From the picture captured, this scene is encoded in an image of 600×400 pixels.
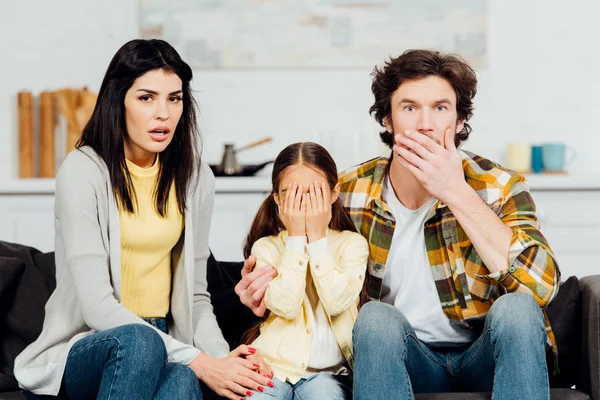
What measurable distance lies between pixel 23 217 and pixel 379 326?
2.12 m

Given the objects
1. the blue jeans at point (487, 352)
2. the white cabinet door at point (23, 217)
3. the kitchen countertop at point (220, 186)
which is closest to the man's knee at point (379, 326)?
the blue jeans at point (487, 352)

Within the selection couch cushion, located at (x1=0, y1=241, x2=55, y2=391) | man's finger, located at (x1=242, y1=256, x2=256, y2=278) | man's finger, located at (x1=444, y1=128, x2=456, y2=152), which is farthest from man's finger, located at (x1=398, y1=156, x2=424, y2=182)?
couch cushion, located at (x1=0, y1=241, x2=55, y2=391)

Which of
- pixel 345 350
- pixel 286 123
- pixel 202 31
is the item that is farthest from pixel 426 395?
pixel 202 31

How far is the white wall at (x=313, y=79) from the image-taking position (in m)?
3.84

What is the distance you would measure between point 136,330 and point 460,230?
819 mm

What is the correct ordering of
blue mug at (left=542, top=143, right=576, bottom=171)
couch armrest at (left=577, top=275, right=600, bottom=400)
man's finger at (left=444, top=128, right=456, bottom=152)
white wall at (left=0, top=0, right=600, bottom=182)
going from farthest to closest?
white wall at (left=0, top=0, right=600, bottom=182) < blue mug at (left=542, top=143, right=576, bottom=171) < man's finger at (left=444, top=128, right=456, bottom=152) < couch armrest at (left=577, top=275, right=600, bottom=400)

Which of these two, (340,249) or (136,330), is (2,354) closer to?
(136,330)

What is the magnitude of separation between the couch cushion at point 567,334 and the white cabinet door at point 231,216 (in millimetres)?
1561

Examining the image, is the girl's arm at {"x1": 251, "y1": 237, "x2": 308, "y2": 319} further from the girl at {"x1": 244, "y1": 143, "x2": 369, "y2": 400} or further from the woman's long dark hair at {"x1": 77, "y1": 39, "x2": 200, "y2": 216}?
the woman's long dark hair at {"x1": 77, "y1": 39, "x2": 200, "y2": 216}

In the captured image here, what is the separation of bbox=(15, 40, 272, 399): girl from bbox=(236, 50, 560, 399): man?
0.17 meters

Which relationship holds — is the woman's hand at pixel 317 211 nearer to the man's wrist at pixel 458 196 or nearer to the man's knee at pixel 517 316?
the man's wrist at pixel 458 196

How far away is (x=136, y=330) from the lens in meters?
1.77

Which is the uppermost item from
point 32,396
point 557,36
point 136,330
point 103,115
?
point 557,36

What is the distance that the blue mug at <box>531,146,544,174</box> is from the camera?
3.69m
